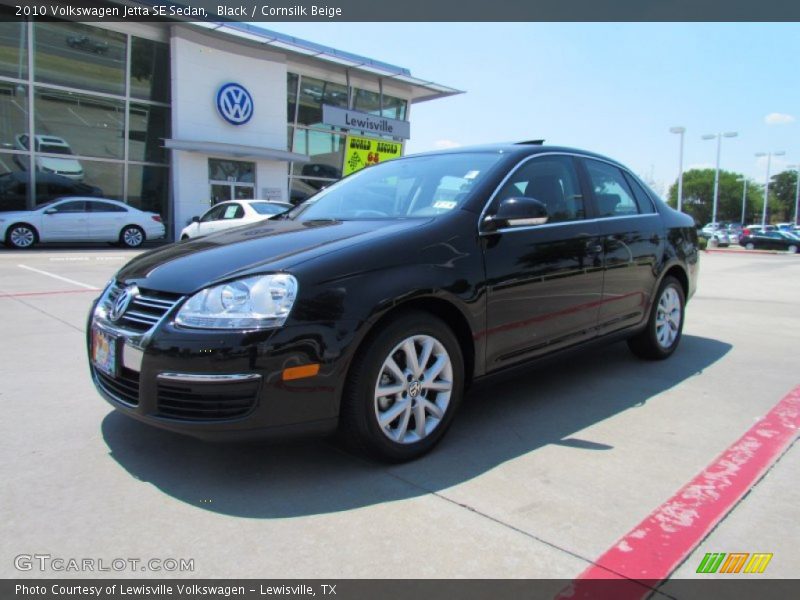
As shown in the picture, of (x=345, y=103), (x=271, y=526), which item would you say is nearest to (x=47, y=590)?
(x=271, y=526)

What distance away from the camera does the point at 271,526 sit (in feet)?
7.84

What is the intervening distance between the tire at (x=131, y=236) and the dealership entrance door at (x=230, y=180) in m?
3.76

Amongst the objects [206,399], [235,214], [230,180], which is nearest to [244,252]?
[206,399]

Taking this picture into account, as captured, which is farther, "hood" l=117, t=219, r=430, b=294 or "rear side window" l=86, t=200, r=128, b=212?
"rear side window" l=86, t=200, r=128, b=212

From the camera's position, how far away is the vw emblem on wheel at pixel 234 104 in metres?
21.5

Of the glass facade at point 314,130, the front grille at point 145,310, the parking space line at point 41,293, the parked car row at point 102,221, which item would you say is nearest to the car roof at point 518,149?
the front grille at point 145,310

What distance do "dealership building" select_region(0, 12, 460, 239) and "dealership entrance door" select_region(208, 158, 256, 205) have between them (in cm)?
4

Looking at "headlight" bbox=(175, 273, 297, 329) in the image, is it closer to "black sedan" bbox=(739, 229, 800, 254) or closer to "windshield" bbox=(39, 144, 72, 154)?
"windshield" bbox=(39, 144, 72, 154)

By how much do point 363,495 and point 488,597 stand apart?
0.81m

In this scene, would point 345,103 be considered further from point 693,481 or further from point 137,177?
point 693,481

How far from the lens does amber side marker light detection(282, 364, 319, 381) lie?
256 centimetres

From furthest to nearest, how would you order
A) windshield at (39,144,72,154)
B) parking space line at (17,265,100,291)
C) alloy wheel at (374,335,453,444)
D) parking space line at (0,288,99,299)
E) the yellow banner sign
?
the yellow banner sign, windshield at (39,144,72,154), parking space line at (17,265,100,291), parking space line at (0,288,99,299), alloy wheel at (374,335,453,444)

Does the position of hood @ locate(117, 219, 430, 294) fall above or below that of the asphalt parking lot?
above

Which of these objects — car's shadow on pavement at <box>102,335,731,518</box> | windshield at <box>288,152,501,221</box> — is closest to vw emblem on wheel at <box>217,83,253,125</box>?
windshield at <box>288,152,501,221</box>
